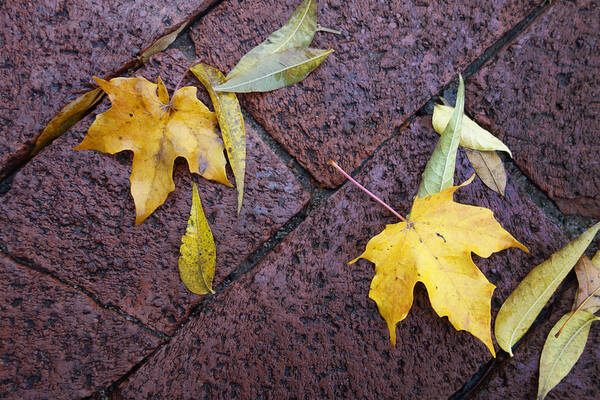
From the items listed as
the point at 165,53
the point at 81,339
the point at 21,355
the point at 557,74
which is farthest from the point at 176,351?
the point at 557,74

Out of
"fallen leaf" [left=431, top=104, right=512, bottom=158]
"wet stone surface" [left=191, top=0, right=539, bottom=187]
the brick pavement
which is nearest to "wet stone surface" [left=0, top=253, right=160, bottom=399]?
the brick pavement

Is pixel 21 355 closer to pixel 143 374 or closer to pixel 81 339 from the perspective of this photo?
pixel 81 339

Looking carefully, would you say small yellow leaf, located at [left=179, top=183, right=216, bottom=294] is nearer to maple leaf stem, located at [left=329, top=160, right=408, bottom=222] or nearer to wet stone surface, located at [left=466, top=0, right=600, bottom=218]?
maple leaf stem, located at [left=329, top=160, right=408, bottom=222]

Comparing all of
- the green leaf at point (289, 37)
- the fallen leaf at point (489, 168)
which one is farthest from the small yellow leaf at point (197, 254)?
the fallen leaf at point (489, 168)

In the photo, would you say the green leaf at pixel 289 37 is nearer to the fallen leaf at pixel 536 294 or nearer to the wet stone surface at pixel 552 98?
the wet stone surface at pixel 552 98

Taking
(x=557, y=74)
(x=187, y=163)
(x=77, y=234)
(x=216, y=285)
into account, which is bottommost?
(x=216, y=285)

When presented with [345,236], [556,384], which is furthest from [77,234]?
[556,384]

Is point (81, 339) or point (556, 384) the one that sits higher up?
point (81, 339)
